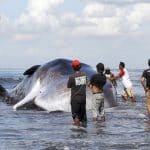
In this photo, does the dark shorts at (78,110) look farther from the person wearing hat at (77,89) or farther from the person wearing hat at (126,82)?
the person wearing hat at (126,82)

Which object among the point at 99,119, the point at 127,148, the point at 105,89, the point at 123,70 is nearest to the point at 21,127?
the point at 99,119

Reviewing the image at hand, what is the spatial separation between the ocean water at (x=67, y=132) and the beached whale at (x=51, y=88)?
917mm

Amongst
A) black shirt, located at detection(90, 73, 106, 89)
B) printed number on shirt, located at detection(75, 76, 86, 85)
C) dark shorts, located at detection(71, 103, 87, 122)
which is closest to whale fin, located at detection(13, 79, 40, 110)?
black shirt, located at detection(90, 73, 106, 89)

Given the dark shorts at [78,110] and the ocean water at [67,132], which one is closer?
the ocean water at [67,132]

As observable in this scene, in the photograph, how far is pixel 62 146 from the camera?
12.3m

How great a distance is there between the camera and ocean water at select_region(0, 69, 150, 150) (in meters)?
12.5

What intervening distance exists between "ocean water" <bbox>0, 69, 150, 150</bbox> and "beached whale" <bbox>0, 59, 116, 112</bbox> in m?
0.92

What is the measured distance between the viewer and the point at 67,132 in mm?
14555

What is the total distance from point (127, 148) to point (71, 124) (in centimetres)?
433

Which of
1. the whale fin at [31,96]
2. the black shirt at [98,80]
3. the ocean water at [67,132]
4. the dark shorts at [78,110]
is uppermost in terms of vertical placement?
the black shirt at [98,80]

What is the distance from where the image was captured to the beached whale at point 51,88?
66.9ft

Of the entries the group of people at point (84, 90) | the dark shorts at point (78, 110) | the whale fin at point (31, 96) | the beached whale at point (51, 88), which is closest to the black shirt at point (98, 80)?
the group of people at point (84, 90)

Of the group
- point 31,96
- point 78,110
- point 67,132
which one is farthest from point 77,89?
point 31,96

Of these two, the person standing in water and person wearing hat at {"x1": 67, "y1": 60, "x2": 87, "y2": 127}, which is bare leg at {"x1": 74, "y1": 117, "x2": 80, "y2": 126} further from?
the person standing in water
